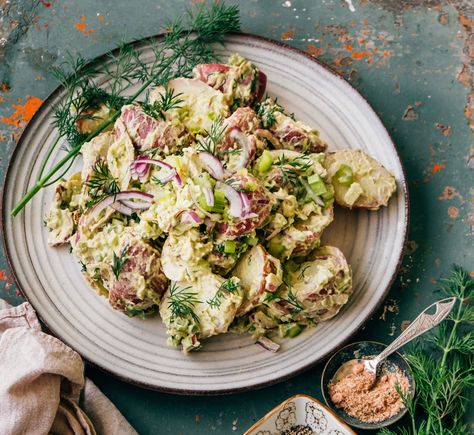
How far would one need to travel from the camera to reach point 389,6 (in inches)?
153

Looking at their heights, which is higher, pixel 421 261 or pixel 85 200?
pixel 85 200

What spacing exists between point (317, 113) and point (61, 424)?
1.98m

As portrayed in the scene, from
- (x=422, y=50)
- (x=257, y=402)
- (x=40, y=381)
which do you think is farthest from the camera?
(x=422, y=50)

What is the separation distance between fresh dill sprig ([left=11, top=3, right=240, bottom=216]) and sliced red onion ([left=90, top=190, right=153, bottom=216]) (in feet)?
1.46

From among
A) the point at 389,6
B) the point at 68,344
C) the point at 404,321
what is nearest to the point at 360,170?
the point at 404,321

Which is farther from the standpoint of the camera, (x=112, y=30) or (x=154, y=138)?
(x=112, y=30)

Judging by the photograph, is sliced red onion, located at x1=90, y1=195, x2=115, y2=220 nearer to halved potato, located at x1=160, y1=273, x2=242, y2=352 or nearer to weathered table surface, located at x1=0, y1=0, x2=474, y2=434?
halved potato, located at x1=160, y1=273, x2=242, y2=352

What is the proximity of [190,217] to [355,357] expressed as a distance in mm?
1110

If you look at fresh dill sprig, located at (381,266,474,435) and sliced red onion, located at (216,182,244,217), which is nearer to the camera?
sliced red onion, located at (216,182,244,217)

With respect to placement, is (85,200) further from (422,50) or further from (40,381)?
(422,50)

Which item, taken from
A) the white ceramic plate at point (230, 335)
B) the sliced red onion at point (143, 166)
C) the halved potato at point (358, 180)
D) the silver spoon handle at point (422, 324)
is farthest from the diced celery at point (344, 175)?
the sliced red onion at point (143, 166)

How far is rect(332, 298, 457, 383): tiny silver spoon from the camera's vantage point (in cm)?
324

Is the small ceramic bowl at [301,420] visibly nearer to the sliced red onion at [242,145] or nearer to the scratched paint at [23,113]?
the sliced red onion at [242,145]

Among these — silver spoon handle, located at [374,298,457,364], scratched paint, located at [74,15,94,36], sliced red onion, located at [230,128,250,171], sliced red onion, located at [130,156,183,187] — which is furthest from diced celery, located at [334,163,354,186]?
scratched paint, located at [74,15,94,36]
